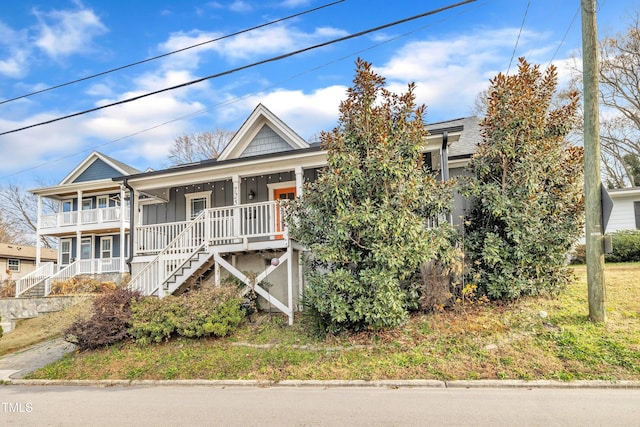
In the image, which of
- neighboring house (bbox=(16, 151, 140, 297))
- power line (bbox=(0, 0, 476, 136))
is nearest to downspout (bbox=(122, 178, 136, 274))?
power line (bbox=(0, 0, 476, 136))

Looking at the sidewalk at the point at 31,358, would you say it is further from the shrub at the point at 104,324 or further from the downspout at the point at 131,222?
the downspout at the point at 131,222

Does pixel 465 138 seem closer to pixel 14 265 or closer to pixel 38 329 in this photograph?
pixel 38 329

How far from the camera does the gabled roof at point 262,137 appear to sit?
14.4m

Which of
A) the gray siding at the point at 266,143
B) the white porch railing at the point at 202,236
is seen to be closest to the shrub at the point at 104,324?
the white porch railing at the point at 202,236

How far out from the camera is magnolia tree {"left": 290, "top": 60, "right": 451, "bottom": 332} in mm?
7988

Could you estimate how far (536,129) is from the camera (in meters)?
9.00

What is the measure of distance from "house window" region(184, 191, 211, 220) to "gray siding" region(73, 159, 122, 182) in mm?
11214

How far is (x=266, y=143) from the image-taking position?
1496 cm

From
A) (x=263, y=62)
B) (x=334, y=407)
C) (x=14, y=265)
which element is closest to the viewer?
(x=334, y=407)

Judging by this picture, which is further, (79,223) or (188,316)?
(79,223)

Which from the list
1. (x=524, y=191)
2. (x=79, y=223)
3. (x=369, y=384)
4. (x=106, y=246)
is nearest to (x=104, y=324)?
(x=369, y=384)

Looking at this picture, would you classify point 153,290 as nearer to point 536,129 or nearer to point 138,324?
point 138,324

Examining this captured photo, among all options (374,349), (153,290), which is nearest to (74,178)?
(153,290)

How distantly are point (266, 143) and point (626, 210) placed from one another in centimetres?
1587
